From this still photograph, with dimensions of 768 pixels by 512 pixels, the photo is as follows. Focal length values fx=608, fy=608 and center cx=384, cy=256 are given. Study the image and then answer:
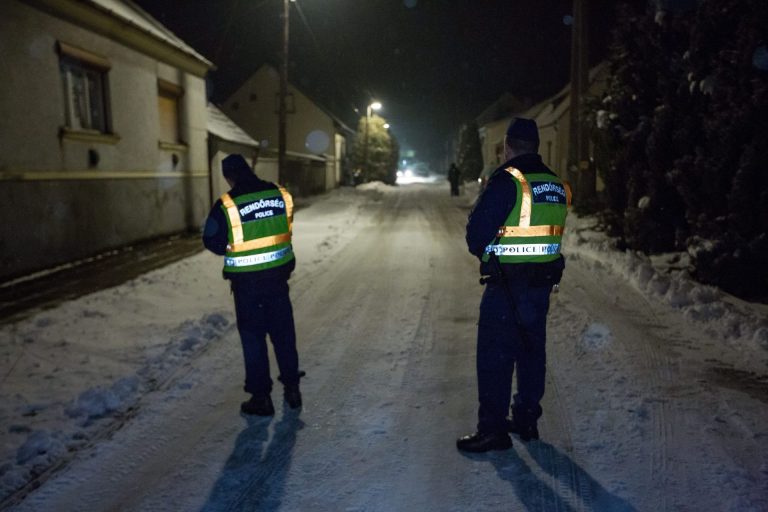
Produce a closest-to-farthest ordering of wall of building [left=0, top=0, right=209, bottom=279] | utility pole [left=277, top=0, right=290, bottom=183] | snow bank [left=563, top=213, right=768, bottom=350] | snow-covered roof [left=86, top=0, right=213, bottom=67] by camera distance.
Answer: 1. snow bank [left=563, top=213, right=768, bottom=350]
2. wall of building [left=0, top=0, right=209, bottom=279]
3. snow-covered roof [left=86, top=0, right=213, bottom=67]
4. utility pole [left=277, top=0, right=290, bottom=183]

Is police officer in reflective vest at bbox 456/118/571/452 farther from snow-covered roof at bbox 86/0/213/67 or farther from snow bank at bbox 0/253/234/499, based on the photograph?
snow-covered roof at bbox 86/0/213/67

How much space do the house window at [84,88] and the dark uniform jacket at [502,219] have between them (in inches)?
373

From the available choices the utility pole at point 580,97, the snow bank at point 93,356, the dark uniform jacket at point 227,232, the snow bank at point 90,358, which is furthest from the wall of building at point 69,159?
the utility pole at point 580,97

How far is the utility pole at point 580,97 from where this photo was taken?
14.7 metres

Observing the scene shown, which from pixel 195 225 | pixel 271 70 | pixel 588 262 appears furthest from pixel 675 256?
pixel 271 70

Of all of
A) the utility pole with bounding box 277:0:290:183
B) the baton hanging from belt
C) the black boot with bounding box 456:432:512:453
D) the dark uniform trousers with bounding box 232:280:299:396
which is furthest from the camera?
the utility pole with bounding box 277:0:290:183

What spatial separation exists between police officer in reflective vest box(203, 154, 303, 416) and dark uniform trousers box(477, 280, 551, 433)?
144 centimetres

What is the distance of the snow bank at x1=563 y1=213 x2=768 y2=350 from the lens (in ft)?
19.4

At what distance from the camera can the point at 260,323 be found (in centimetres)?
429

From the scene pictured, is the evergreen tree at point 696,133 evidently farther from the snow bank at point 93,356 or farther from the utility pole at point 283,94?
the utility pole at point 283,94

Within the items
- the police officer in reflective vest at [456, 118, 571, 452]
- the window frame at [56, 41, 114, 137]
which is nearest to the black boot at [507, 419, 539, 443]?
the police officer in reflective vest at [456, 118, 571, 452]

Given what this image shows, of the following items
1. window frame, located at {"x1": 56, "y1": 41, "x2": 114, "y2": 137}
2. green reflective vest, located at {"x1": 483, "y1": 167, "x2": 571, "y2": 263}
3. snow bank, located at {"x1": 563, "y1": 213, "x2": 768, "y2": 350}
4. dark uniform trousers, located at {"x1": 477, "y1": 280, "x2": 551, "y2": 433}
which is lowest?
snow bank, located at {"x1": 563, "y1": 213, "x2": 768, "y2": 350}

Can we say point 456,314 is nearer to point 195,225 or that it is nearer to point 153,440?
point 153,440

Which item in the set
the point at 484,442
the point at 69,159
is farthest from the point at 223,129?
the point at 484,442
